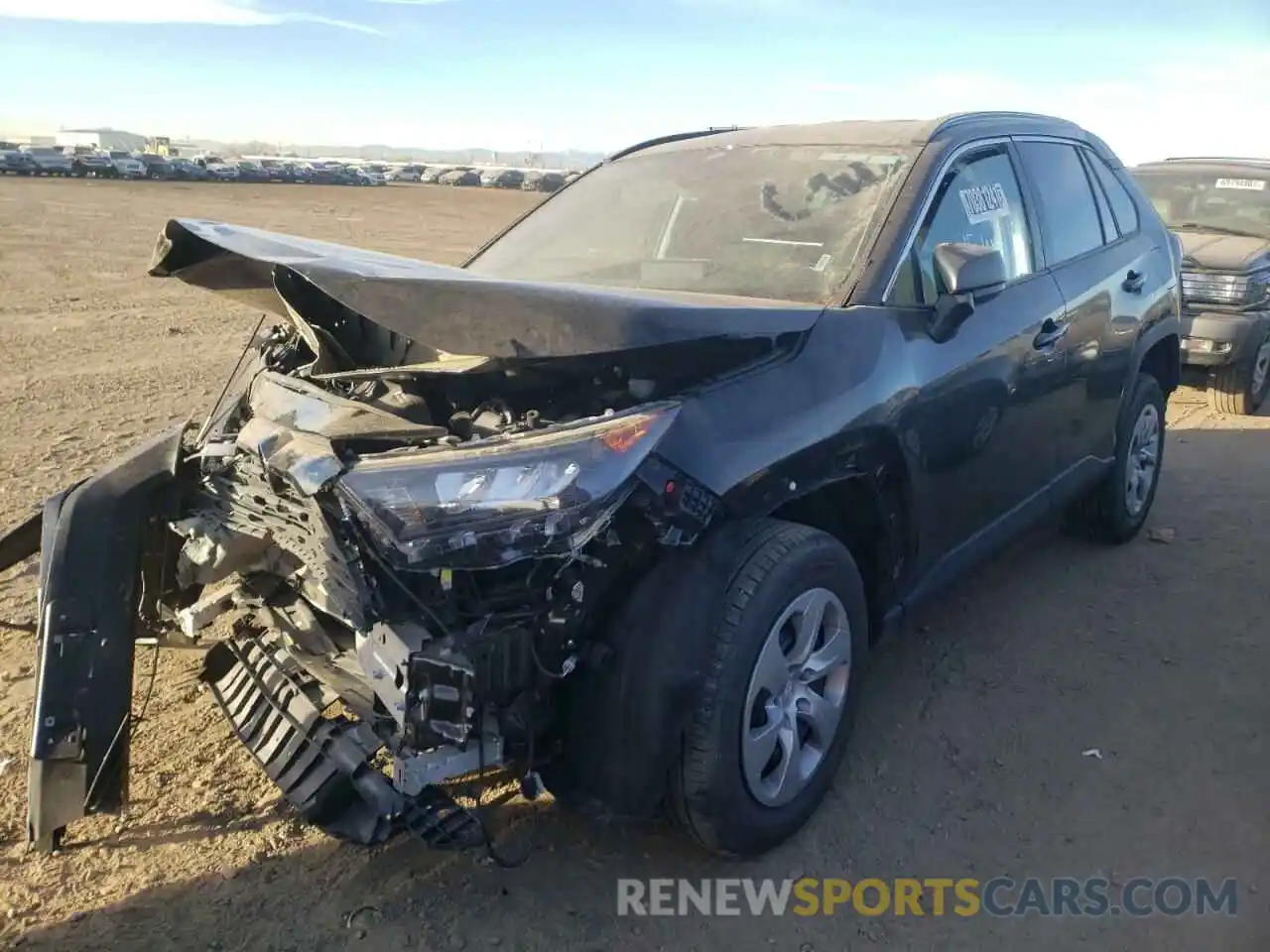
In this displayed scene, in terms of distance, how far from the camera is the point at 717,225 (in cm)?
373

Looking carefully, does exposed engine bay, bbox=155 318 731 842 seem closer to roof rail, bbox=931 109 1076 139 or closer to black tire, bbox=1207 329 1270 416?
roof rail, bbox=931 109 1076 139

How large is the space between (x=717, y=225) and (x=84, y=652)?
2.42 meters

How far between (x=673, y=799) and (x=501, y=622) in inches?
27.5

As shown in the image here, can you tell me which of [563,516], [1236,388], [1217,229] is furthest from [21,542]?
[1217,229]

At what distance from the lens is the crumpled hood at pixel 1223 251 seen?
823 centimetres

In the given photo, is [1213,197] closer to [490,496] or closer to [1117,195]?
[1117,195]

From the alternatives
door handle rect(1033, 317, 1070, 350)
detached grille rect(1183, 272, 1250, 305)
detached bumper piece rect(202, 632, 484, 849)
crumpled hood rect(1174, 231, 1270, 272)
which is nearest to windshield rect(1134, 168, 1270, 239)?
crumpled hood rect(1174, 231, 1270, 272)

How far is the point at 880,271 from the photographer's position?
3.22 meters

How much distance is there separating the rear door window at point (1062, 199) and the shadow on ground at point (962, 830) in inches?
60.9

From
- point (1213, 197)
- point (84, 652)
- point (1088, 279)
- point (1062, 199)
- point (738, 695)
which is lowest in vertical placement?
point (738, 695)

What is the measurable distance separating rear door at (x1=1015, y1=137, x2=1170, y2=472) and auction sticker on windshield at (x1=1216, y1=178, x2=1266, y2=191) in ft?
17.3

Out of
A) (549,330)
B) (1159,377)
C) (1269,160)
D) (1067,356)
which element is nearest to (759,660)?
(549,330)

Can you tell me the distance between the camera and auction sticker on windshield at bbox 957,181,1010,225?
3.69 meters

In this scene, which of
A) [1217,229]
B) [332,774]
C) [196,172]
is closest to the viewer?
[332,774]
